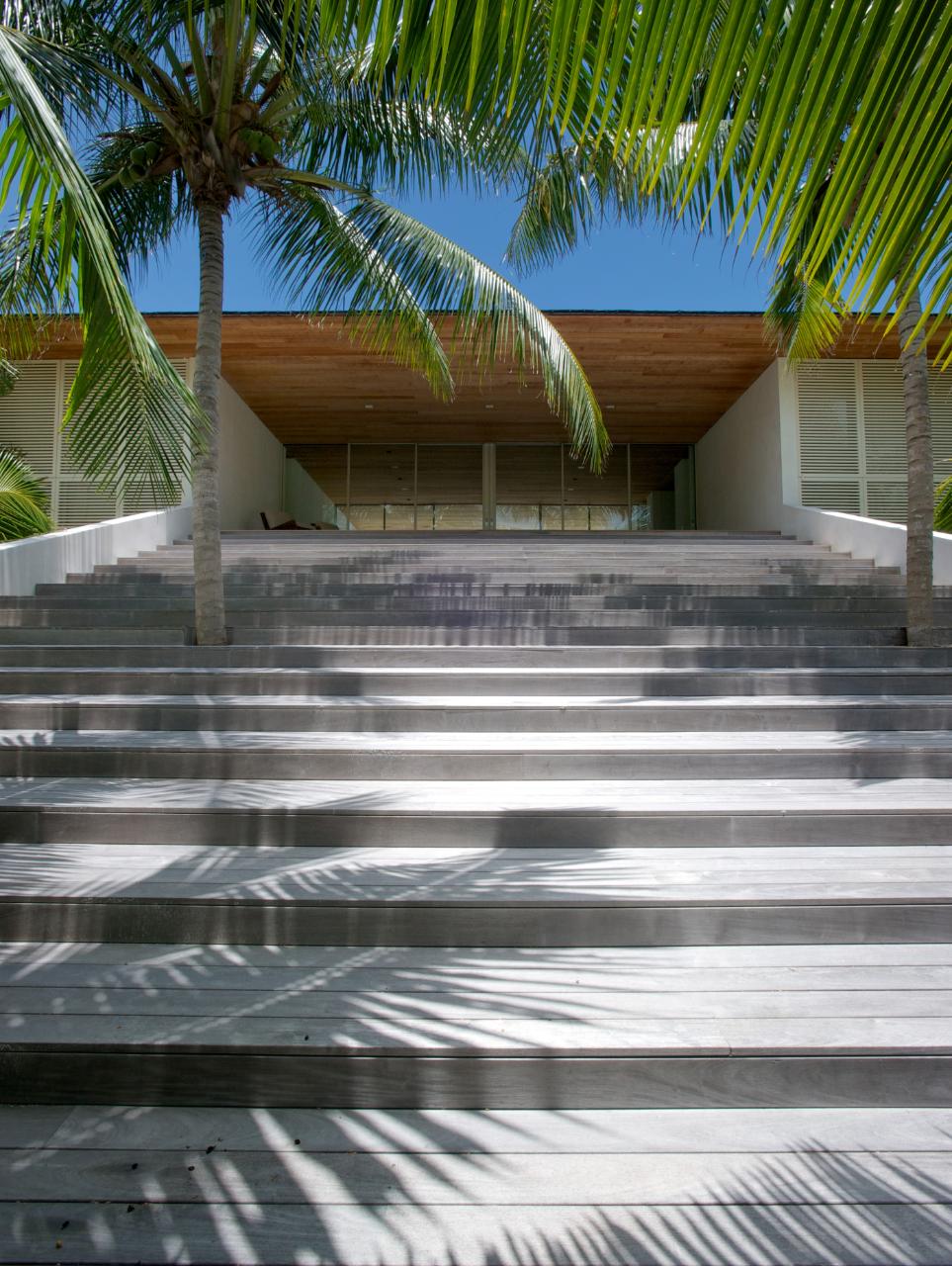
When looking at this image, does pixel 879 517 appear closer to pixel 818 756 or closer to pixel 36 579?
pixel 818 756

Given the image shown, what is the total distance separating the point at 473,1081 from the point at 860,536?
8420 mm

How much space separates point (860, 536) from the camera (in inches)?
341

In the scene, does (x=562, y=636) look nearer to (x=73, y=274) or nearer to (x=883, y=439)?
(x=73, y=274)

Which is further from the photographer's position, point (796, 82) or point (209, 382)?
point (209, 382)

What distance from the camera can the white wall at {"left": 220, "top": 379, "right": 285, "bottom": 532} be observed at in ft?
39.4

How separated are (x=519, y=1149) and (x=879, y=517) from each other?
37.0ft

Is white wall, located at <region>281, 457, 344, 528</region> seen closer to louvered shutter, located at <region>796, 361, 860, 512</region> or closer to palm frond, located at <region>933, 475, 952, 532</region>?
louvered shutter, located at <region>796, 361, 860, 512</region>

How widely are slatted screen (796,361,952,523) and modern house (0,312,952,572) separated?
2 cm

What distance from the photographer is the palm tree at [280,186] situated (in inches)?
173

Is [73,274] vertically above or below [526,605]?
above

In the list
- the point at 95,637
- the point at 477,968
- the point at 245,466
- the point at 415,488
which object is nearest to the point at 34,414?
the point at 245,466

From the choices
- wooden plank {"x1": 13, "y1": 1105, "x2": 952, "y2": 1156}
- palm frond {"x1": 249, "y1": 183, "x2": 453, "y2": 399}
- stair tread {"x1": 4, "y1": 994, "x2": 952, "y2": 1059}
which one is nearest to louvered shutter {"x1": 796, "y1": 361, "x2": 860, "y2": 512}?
palm frond {"x1": 249, "y1": 183, "x2": 453, "y2": 399}

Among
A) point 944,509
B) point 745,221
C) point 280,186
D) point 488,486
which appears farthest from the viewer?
point 488,486

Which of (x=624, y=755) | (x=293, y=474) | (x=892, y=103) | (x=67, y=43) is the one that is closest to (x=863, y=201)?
(x=892, y=103)
